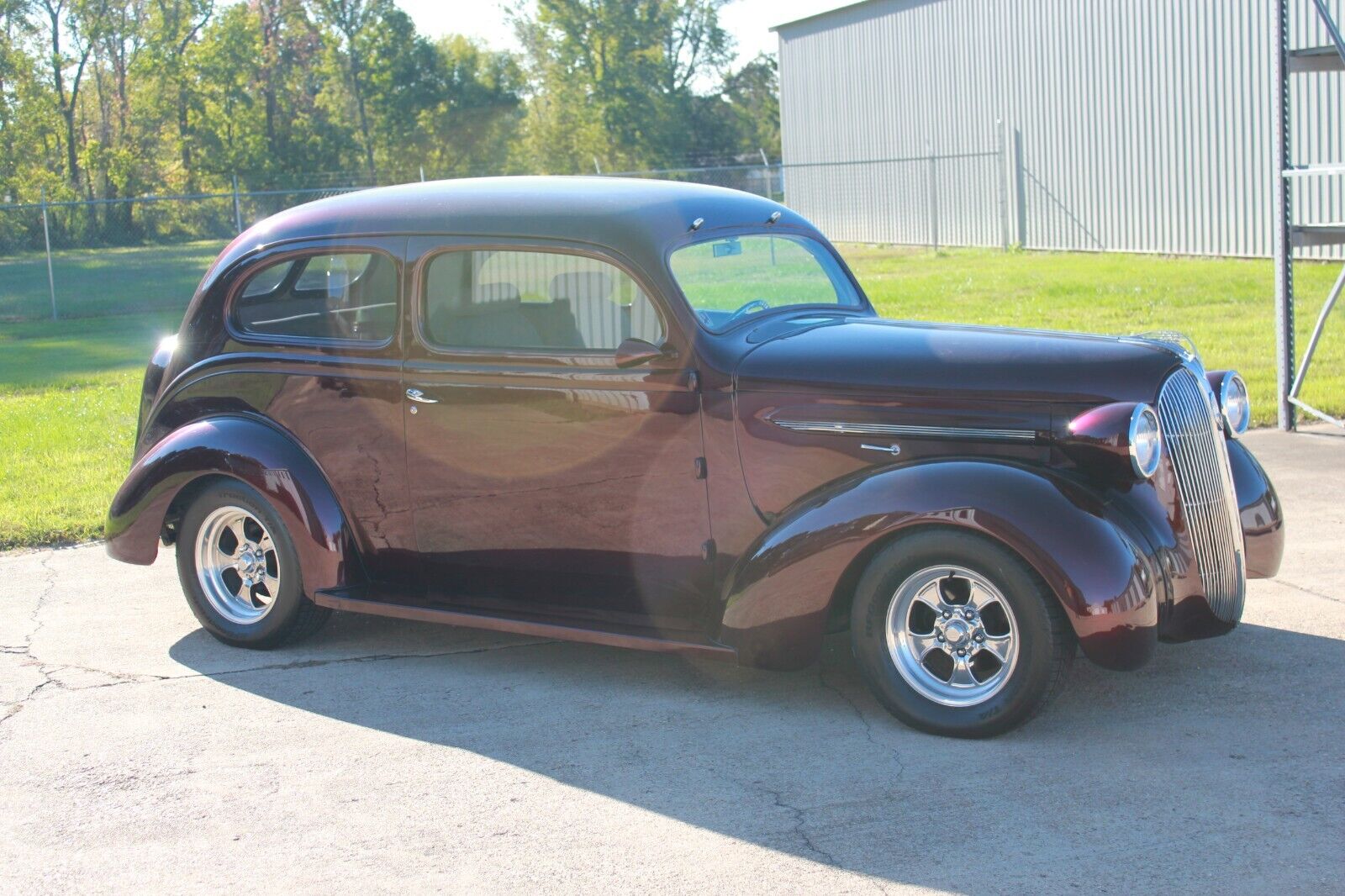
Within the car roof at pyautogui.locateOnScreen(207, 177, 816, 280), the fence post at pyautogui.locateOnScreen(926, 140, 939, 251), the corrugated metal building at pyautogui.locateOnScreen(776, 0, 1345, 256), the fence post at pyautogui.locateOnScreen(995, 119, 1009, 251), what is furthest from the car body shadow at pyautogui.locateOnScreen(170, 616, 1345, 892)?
the fence post at pyautogui.locateOnScreen(995, 119, 1009, 251)

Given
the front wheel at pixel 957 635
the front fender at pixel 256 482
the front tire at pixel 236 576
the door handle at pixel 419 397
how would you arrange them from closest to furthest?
the front wheel at pixel 957 635, the door handle at pixel 419 397, the front fender at pixel 256 482, the front tire at pixel 236 576

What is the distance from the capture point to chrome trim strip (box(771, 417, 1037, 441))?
4480 mm

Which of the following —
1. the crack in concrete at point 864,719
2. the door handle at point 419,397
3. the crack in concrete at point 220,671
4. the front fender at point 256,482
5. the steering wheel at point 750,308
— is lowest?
the crack in concrete at point 864,719

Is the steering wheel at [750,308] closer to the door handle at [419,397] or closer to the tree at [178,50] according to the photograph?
the door handle at [419,397]

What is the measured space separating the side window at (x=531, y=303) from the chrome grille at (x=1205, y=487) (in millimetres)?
1798

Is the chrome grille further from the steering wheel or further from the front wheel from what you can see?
the steering wheel

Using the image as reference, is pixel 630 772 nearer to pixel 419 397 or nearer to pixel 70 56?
pixel 419 397

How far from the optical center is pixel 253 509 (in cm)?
554

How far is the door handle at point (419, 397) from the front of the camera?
525 centimetres

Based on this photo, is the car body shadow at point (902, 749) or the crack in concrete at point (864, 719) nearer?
the car body shadow at point (902, 749)

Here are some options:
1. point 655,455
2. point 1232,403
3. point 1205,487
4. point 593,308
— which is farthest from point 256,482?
point 1232,403

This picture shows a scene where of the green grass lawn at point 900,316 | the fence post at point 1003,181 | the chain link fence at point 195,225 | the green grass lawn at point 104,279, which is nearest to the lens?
the green grass lawn at point 900,316

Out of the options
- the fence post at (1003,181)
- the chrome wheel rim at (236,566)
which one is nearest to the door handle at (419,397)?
the chrome wheel rim at (236,566)

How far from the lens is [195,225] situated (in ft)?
110
